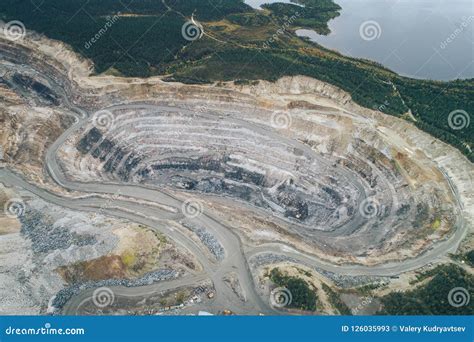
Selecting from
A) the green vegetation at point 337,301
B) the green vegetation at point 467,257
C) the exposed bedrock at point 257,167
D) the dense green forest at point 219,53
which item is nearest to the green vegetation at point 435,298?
the green vegetation at point 467,257

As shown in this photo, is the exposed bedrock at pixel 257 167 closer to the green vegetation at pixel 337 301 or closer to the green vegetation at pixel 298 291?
the green vegetation at pixel 337 301

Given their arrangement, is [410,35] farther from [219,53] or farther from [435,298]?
[435,298]

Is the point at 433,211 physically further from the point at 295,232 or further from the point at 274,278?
the point at 274,278

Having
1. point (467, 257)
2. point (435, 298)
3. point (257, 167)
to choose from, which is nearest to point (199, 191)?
point (257, 167)

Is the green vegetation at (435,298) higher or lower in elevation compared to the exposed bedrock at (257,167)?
lower

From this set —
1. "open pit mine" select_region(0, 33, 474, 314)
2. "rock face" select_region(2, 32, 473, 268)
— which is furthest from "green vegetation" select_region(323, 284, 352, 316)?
"rock face" select_region(2, 32, 473, 268)

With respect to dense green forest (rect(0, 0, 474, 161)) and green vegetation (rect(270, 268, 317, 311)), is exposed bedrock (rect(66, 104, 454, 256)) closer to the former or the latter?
dense green forest (rect(0, 0, 474, 161))
